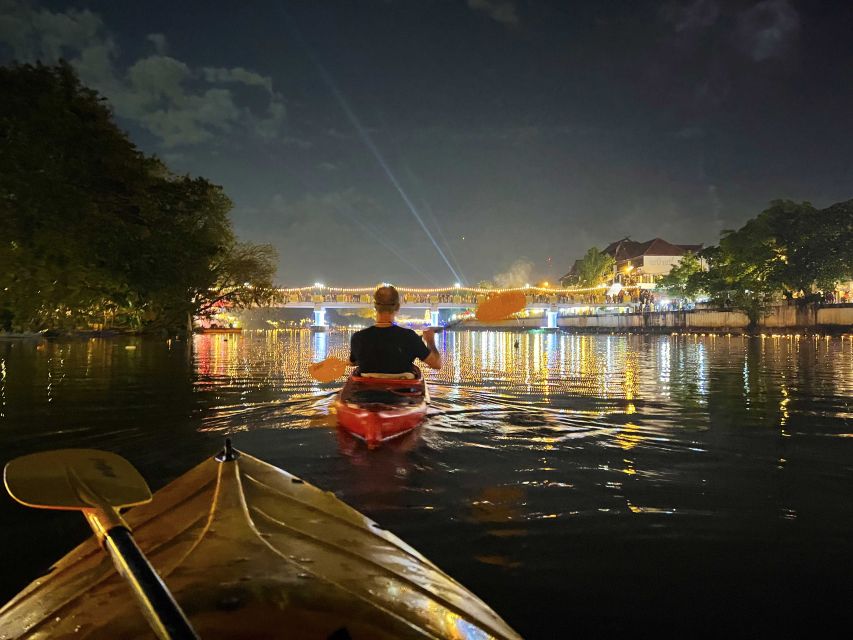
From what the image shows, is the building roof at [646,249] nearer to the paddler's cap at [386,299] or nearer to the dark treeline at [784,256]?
the dark treeline at [784,256]

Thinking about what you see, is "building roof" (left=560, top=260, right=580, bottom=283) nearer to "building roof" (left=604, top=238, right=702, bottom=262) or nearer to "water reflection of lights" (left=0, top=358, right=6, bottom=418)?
"building roof" (left=604, top=238, right=702, bottom=262)

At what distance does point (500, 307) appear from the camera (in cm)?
1315

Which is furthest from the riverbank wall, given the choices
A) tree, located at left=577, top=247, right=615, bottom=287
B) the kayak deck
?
the kayak deck

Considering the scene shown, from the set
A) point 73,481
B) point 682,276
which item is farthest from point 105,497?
point 682,276

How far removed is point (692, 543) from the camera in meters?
4.18

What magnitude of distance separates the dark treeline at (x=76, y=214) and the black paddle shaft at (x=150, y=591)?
10365 millimetres

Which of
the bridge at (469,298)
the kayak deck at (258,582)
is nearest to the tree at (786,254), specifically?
the bridge at (469,298)

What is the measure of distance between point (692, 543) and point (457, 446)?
354 centimetres

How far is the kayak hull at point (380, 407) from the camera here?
735 cm

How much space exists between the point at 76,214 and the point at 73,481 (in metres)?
10.5

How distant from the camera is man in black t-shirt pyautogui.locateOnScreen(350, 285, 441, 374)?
311 inches

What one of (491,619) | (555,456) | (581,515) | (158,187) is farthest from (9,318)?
(491,619)

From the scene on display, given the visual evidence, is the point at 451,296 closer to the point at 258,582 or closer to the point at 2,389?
the point at 2,389

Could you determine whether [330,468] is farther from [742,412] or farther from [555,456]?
[742,412]
